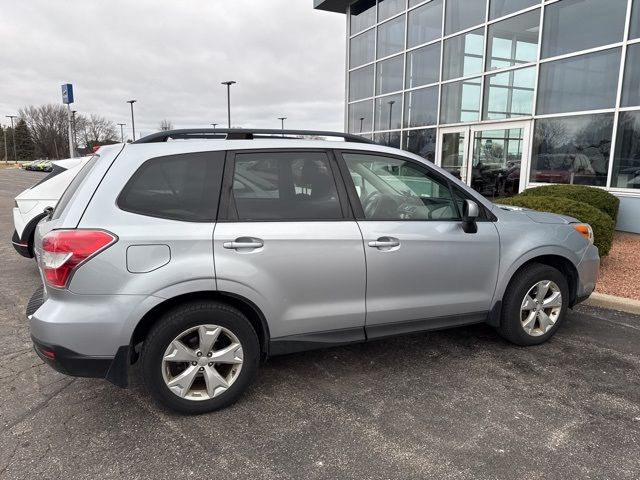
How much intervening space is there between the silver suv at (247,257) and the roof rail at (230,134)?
0.02 metres

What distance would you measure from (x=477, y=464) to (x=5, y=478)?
240 centimetres

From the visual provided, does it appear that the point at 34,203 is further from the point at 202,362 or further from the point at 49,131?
the point at 49,131

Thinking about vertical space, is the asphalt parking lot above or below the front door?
below

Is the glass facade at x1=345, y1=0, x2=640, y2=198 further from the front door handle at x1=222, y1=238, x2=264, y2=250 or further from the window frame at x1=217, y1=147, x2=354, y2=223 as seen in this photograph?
the front door handle at x1=222, y1=238, x2=264, y2=250

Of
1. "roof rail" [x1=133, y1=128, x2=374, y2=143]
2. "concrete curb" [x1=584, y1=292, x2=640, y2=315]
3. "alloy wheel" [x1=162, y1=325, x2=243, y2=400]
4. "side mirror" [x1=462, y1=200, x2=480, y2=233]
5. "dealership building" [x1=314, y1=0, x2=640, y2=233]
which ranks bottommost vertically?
"concrete curb" [x1=584, y1=292, x2=640, y2=315]

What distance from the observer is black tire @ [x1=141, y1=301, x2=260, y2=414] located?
2.78 metres

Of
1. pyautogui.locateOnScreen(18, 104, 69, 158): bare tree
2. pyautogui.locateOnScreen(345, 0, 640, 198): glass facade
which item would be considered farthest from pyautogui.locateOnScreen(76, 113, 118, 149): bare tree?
pyautogui.locateOnScreen(345, 0, 640, 198): glass facade

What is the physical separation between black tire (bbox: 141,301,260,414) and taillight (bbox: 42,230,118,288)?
55 cm

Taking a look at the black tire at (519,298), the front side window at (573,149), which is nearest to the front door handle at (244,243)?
the black tire at (519,298)

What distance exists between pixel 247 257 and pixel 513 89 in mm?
10393

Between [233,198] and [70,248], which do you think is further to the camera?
[233,198]

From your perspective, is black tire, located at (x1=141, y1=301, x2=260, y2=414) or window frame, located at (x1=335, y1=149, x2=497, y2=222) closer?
black tire, located at (x1=141, y1=301, x2=260, y2=414)

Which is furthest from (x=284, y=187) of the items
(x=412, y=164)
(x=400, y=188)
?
(x=412, y=164)

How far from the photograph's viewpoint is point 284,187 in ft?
10.5
